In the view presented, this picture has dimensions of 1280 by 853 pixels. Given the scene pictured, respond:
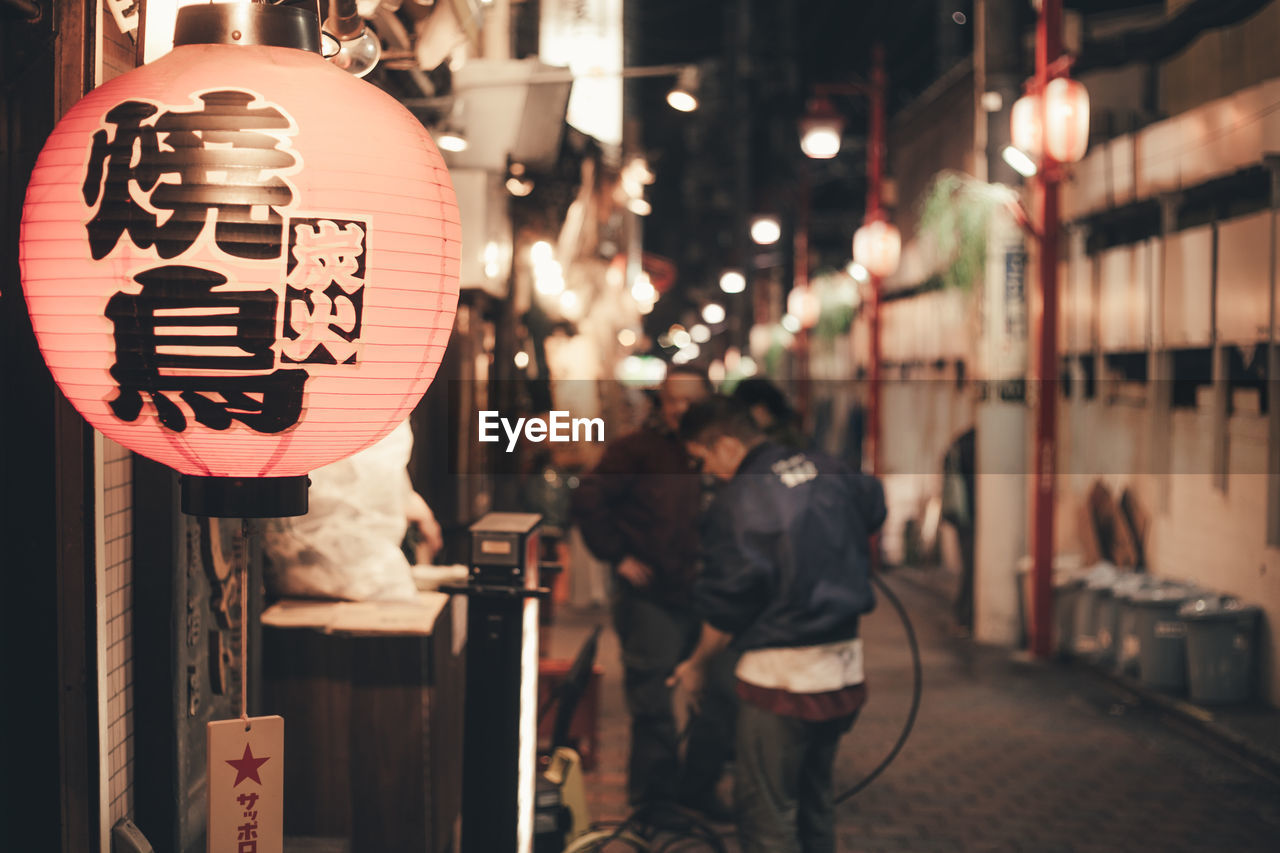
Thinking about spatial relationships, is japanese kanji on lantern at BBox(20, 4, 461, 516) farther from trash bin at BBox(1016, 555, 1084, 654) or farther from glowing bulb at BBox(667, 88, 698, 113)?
trash bin at BBox(1016, 555, 1084, 654)

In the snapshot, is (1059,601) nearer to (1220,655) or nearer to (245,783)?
(1220,655)

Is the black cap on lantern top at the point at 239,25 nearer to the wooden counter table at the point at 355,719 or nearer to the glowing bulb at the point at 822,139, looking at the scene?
the wooden counter table at the point at 355,719

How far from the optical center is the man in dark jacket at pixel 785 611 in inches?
205

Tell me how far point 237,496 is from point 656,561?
4.34 meters

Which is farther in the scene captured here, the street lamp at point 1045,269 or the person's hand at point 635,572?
the street lamp at point 1045,269

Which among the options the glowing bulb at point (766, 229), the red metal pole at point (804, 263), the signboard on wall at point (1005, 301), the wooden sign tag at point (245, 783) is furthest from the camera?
the red metal pole at point (804, 263)

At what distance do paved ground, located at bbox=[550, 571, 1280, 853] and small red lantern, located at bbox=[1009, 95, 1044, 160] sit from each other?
18.2 ft

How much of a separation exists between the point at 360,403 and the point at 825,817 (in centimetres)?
372

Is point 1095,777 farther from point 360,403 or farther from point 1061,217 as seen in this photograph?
point 1061,217

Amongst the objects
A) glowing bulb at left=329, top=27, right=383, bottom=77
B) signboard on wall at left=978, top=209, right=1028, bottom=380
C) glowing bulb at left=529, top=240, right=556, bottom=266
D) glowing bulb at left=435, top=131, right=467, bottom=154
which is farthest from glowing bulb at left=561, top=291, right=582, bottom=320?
glowing bulb at left=329, top=27, right=383, bottom=77

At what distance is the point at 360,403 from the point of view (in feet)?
9.51

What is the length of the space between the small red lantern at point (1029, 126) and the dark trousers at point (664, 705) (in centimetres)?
717

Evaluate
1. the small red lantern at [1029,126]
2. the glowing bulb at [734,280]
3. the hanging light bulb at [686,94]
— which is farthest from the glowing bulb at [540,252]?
the glowing bulb at [734,280]

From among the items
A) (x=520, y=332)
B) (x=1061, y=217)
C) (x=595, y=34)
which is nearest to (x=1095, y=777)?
(x=520, y=332)
